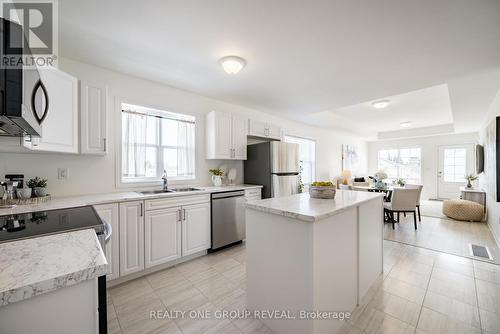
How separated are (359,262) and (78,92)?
3.29m

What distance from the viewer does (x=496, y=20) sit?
166cm

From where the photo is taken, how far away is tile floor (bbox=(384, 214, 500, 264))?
121 inches

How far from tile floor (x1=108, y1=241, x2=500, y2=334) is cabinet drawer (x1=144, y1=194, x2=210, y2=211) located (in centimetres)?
82

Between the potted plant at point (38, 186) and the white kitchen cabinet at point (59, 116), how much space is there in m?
0.41

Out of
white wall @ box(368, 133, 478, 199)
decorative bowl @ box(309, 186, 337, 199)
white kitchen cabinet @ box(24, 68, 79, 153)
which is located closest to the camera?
white kitchen cabinet @ box(24, 68, 79, 153)

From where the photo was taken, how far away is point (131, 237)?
7.36 feet

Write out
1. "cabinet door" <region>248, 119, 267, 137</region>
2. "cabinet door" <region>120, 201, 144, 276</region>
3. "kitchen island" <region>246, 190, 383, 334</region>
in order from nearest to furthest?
1. "kitchen island" <region>246, 190, 383, 334</region>
2. "cabinet door" <region>120, 201, 144, 276</region>
3. "cabinet door" <region>248, 119, 267, 137</region>

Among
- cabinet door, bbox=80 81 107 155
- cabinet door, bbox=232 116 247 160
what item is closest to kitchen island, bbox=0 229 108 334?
cabinet door, bbox=80 81 107 155

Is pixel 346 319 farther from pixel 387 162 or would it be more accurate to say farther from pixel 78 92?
pixel 387 162

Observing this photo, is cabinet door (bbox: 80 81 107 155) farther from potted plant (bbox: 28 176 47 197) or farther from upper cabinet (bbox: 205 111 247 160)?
upper cabinet (bbox: 205 111 247 160)

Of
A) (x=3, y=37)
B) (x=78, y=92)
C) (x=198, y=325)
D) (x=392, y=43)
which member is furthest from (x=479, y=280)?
(x=78, y=92)

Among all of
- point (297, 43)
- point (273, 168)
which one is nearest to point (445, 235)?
point (273, 168)

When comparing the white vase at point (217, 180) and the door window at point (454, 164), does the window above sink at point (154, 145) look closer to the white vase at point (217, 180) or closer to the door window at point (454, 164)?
the white vase at point (217, 180)

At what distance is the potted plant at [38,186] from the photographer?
77.5 inches
